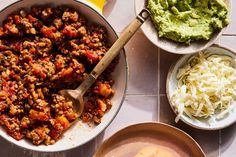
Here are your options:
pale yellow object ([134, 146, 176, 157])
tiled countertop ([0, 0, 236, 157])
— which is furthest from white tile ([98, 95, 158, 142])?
pale yellow object ([134, 146, 176, 157])

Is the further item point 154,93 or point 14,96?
point 154,93

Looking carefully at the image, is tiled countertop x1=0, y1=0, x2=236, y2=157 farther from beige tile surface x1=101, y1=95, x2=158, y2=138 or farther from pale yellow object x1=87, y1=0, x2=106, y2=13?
pale yellow object x1=87, y1=0, x2=106, y2=13

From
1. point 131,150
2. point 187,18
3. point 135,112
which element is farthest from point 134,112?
point 187,18

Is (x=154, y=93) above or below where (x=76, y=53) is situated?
below

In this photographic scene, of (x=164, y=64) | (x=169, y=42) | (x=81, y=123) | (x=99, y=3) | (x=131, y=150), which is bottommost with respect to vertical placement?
(x=131, y=150)

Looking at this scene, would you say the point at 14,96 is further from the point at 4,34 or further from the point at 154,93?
the point at 154,93

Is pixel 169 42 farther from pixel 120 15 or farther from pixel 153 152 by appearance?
pixel 153 152

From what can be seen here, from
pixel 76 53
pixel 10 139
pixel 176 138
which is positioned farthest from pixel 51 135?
pixel 176 138
